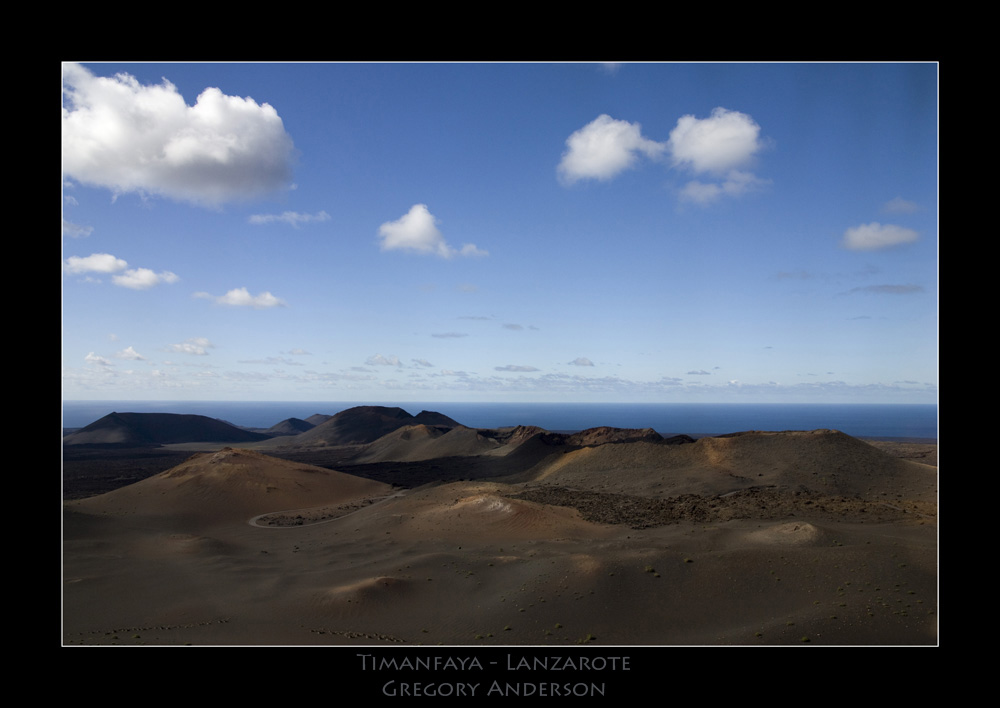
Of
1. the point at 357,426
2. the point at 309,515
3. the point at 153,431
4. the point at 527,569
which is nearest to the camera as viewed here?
the point at 527,569

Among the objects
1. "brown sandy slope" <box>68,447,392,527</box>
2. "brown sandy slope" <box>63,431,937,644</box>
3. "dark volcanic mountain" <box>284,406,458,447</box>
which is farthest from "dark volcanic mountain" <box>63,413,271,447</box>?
"brown sandy slope" <box>63,431,937,644</box>

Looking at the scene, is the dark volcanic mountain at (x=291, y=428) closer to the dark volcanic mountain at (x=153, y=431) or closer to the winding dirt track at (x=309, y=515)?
the dark volcanic mountain at (x=153, y=431)

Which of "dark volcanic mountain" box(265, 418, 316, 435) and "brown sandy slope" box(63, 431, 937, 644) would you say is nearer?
"brown sandy slope" box(63, 431, 937, 644)

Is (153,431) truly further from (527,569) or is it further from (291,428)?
(527,569)

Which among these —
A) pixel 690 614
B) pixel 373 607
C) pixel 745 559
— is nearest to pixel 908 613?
pixel 745 559

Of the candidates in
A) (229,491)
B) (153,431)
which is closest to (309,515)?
(229,491)

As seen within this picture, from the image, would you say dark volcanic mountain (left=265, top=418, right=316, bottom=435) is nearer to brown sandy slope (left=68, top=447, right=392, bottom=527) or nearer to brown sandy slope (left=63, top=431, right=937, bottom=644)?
brown sandy slope (left=68, top=447, right=392, bottom=527)
